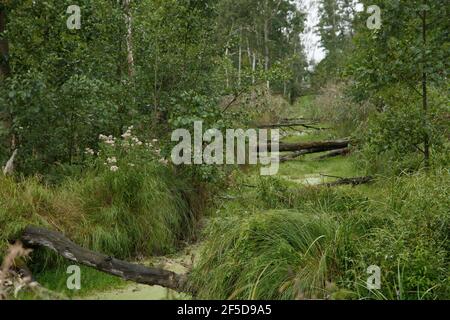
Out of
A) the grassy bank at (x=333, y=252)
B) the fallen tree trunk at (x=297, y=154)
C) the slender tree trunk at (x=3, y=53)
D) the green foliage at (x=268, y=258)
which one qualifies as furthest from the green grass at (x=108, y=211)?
the fallen tree trunk at (x=297, y=154)

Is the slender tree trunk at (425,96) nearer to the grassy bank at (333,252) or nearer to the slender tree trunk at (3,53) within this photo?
the grassy bank at (333,252)

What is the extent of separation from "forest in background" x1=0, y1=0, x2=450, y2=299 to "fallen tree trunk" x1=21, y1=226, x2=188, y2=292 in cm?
18

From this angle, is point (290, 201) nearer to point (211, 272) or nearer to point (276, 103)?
point (211, 272)

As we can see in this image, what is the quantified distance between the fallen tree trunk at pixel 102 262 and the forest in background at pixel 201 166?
0.18 m

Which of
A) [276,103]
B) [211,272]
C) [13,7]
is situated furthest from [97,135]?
[276,103]

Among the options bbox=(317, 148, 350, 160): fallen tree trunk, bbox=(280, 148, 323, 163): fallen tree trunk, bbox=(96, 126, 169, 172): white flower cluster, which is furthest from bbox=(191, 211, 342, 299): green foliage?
bbox=(317, 148, 350, 160): fallen tree trunk

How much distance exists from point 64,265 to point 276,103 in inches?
559

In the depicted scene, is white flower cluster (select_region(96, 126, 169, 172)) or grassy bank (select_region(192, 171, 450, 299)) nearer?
grassy bank (select_region(192, 171, 450, 299))

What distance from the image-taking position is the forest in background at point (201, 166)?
12.7ft

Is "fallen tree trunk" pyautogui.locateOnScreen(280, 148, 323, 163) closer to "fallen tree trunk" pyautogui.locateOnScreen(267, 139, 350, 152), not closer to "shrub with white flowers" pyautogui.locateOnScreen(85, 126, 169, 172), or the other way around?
"fallen tree trunk" pyautogui.locateOnScreen(267, 139, 350, 152)

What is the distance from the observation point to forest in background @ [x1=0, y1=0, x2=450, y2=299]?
3857 mm

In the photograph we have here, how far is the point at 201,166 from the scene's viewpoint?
7.06 meters

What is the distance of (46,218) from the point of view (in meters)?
5.60
